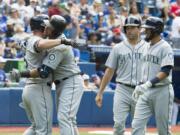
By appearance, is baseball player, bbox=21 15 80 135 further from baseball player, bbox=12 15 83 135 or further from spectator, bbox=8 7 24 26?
spectator, bbox=8 7 24 26

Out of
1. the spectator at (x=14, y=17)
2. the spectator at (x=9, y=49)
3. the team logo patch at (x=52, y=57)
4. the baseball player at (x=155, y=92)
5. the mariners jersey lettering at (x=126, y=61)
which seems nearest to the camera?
the team logo patch at (x=52, y=57)

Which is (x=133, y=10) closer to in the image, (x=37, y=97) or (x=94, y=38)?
(x=94, y=38)

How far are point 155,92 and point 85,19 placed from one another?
10.3 meters

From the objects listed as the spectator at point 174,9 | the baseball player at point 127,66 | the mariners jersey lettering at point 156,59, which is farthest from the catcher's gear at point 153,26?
the spectator at point 174,9

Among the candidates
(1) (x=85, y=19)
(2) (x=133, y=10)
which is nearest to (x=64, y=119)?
(1) (x=85, y=19)

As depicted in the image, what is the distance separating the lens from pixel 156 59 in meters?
9.38

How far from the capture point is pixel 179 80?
63.6 feet

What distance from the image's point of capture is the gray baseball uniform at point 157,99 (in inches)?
367

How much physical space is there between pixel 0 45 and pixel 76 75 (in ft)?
22.3

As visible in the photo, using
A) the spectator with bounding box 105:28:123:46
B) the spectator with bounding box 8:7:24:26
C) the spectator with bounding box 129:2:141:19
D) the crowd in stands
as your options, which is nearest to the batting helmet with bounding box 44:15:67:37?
the crowd in stands

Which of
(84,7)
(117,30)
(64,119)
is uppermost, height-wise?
(84,7)

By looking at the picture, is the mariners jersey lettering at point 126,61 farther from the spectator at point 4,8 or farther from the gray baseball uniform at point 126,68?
the spectator at point 4,8

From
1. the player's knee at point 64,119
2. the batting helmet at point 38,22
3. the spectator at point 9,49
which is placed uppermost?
the batting helmet at point 38,22

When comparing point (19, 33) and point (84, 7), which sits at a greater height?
point (84, 7)
